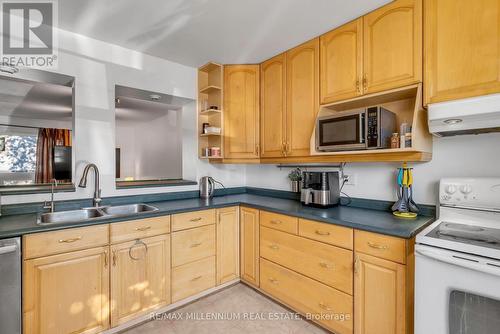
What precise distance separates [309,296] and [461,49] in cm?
191

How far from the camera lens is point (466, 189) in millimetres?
1515

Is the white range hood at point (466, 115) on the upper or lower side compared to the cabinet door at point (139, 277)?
upper

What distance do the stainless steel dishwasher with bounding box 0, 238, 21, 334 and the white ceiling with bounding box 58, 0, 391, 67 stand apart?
1634 millimetres

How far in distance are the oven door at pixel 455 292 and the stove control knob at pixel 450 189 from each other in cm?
59

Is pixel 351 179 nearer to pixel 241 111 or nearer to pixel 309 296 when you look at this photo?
pixel 309 296

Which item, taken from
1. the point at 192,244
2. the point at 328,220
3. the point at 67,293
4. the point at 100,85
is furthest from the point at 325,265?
the point at 100,85

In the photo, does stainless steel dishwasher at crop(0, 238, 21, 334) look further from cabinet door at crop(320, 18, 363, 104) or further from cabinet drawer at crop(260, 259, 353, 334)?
cabinet door at crop(320, 18, 363, 104)

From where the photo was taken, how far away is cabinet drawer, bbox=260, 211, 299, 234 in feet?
6.55

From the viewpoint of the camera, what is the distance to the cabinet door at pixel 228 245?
7.77 ft

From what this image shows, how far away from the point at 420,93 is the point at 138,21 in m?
2.12

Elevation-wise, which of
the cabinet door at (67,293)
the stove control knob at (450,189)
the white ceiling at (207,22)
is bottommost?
the cabinet door at (67,293)

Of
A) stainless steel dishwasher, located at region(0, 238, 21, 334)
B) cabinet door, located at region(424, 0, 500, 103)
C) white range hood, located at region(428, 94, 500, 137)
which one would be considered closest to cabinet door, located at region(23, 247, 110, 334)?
stainless steel dishwasher, located at region(0, 238, 21, 334)

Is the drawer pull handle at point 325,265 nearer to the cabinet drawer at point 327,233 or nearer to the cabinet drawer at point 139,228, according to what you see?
the cabinet drawer at point 327,233
